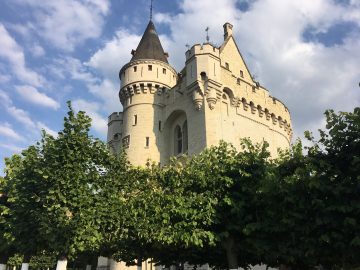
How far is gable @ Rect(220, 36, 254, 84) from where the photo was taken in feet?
124

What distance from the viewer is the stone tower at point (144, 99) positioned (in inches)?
1492

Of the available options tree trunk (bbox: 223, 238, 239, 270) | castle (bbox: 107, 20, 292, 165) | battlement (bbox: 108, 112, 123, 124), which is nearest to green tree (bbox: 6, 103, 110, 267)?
tree trunk (bbox: 223, 238, 239, 270)

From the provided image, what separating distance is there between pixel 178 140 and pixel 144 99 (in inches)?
238

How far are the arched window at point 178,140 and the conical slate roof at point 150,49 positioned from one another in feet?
30.1

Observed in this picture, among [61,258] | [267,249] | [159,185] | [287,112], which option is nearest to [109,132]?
[287,112]

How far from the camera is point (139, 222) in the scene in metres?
20.1

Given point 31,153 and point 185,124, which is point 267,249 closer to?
point 31,153

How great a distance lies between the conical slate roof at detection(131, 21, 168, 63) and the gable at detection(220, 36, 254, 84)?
764cm

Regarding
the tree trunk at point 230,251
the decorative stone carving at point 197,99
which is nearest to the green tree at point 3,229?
the tree trunk at point 230,251

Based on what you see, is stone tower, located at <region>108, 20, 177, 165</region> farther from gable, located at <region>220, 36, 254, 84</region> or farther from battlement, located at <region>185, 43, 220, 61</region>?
gable, located at <region>220, 36, 254, 84</region>

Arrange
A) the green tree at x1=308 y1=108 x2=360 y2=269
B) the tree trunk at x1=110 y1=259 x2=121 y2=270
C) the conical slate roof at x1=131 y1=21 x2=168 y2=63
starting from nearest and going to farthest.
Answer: the green tree at x1=308 y1=108 x2=360 y2=269 → the tree trunk at x1=110 y1=259 x2=121 y2=270 → the conical slate roof at x1=131 y1=21 x2=168 y2=63

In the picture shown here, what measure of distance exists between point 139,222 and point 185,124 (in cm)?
1763

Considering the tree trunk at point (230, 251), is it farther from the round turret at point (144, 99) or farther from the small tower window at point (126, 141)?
the small tower window at point (126, 141)

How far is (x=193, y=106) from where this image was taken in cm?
3388
